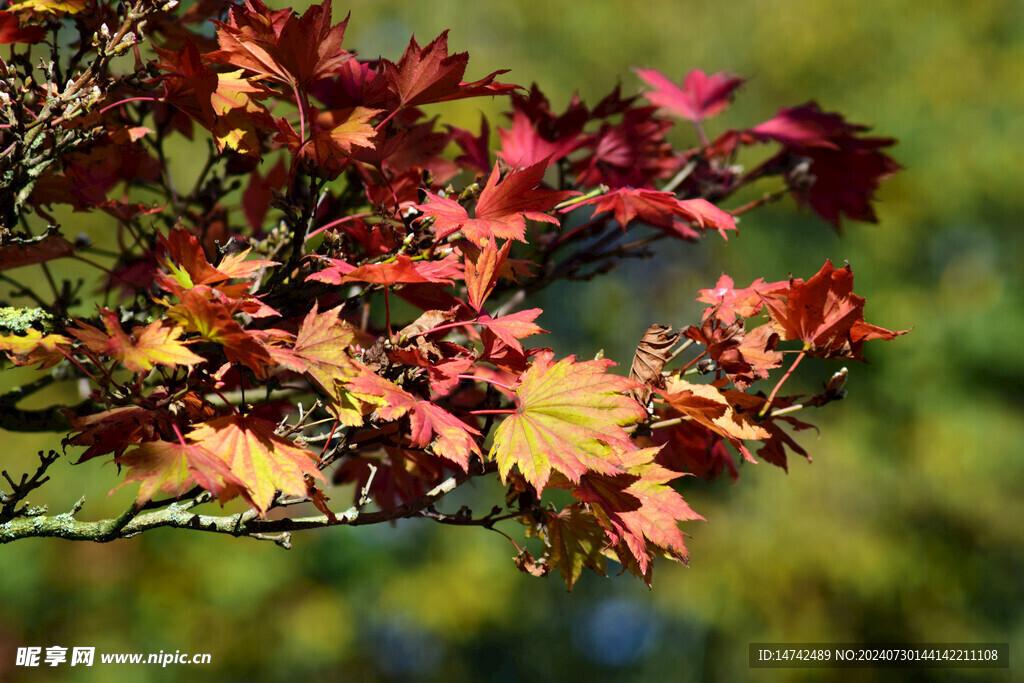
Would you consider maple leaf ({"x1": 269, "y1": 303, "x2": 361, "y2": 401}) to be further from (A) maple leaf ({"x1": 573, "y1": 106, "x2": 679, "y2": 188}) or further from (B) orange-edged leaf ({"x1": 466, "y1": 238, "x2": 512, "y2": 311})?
(A) maple leaf ({"x1": 573, "y1": 106, "x2": 679, "y2": 188})

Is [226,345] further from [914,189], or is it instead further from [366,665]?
[914,189]

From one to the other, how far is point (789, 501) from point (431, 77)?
175 inches

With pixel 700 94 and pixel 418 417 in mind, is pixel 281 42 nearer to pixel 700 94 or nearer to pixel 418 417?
pixel 418 417

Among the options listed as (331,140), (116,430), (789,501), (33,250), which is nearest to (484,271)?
(331,140)

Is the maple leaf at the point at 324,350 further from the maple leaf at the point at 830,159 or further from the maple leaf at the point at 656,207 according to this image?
the maple leaf at the point at 830,159

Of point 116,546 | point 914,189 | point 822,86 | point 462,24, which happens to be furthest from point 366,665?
point 822,86

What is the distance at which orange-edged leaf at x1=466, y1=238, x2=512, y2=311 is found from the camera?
0.59 meters

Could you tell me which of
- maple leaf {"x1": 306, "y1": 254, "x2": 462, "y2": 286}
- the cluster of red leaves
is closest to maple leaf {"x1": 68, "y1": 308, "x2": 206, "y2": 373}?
the cluster of red leaves

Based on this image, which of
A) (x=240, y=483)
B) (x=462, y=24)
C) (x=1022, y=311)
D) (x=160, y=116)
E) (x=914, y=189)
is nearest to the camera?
(x=240, y=483)

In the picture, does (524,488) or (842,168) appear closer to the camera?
(524,488)

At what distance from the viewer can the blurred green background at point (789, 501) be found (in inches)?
150

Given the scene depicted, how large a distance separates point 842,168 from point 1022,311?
3799 mm

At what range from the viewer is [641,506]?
61cm

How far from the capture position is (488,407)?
0.66m
